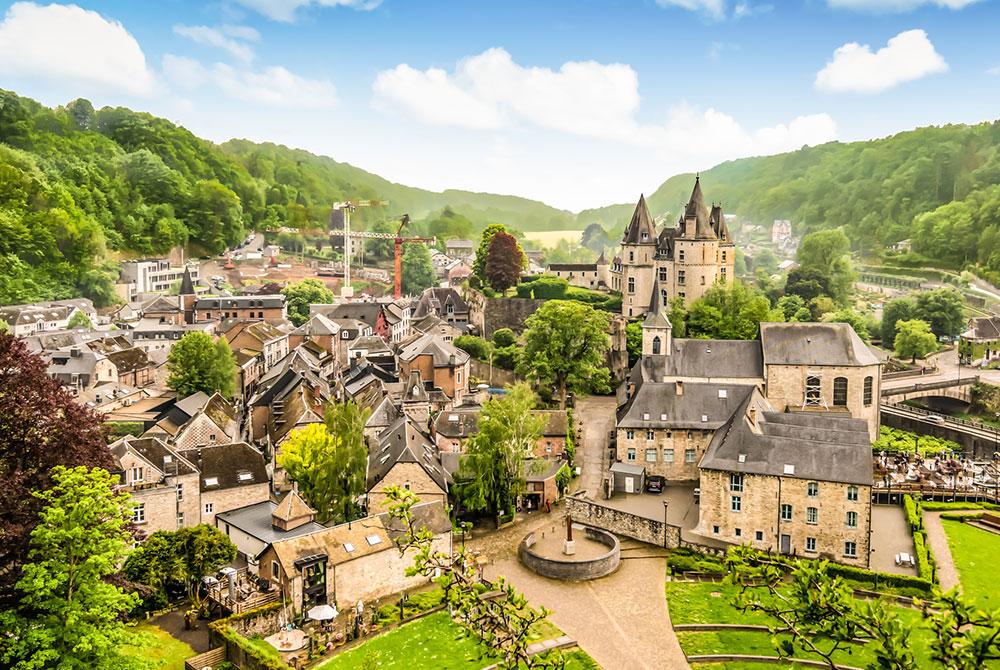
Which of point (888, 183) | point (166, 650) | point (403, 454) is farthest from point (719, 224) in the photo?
point (888, 183)

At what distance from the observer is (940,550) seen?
32.8m

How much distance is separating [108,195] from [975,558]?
9081cm

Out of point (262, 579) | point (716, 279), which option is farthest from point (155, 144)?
point (262, 579)

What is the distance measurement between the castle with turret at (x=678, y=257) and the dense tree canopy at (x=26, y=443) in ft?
145

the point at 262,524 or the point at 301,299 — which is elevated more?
the point at 301,299

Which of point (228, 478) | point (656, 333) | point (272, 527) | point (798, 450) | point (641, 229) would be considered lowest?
point (272, 527)

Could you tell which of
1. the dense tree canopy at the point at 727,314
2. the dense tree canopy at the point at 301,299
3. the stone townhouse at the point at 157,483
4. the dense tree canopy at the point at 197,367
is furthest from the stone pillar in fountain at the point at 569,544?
the dense tree canopy at the point at 301,299

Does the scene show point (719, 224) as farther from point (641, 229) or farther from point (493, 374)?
point (493, 374)

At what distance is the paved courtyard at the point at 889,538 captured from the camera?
31.0 meters

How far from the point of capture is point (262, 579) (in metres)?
28.5

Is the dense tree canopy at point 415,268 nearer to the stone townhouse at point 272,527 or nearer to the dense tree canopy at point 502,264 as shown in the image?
the dense tree canopy at point 502,264

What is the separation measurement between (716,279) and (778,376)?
56.2 ft

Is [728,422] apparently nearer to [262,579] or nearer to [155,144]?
[262,579]

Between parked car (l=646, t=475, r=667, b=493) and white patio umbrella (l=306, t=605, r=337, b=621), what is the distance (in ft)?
58.9
